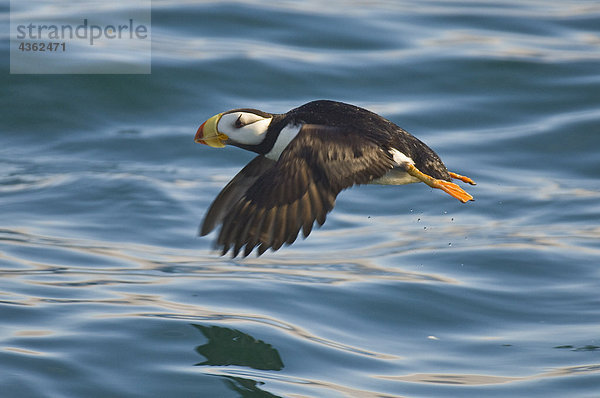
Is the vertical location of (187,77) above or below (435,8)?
below

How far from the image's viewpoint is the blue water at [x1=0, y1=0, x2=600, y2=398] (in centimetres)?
548

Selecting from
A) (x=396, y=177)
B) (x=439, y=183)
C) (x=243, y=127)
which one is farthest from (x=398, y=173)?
(x=243, y=127)

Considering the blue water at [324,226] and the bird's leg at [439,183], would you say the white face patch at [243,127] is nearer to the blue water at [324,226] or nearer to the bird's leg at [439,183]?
the bird's leg at [439,183]

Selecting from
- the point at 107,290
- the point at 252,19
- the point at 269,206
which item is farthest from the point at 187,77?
the point at 269,206

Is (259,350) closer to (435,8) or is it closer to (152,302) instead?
(152,302)

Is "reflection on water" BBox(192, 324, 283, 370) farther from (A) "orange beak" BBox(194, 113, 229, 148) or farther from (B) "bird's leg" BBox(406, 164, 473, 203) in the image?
(B) "bird's leg" BBox(406, 164, 473, 203)

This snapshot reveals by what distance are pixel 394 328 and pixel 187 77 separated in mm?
4924

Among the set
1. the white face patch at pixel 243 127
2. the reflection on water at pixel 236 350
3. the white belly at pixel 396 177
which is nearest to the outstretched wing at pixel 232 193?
the white face patch at pixel 243 127

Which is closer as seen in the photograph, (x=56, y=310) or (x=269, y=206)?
(x=269, y=206)

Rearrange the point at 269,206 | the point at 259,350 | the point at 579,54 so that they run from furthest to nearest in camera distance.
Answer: the point at 579,54 < the point at 259,350 < the point at 269,206

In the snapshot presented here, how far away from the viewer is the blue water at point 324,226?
548 centimetres

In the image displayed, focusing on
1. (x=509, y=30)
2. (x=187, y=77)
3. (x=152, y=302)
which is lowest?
(x=152, y=302)

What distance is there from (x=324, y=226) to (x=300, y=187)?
11.8ft

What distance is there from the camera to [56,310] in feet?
19.3
